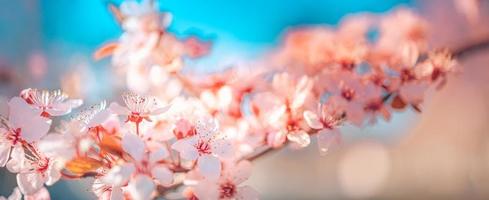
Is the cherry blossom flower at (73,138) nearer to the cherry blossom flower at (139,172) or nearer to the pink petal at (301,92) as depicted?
the cherry blossom flower at (139,172)

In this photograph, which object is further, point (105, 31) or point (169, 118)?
point (105, 31)

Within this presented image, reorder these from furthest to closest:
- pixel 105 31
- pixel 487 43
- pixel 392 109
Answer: pixel 105 31 → pixel 487 43 → pixel 392 109

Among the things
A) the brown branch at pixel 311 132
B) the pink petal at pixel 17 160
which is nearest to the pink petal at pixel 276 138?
the brown branch at pixel 311 132

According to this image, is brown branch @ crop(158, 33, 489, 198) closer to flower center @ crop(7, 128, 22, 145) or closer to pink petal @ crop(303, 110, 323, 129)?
pink petal @ crop(303, 110, 323, 129)

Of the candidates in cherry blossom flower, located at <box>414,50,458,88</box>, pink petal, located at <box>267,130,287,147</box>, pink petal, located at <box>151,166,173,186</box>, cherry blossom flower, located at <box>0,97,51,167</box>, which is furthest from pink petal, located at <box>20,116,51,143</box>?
cherry blossom flower, located at <box>414,50,458,88</box>

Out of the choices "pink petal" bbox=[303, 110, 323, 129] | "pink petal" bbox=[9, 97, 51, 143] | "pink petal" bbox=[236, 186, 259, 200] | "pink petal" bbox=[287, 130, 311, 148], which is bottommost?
"pink petal" bbox=[236, 186, 259, 200]

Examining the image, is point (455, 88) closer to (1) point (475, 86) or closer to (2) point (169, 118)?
(1) point (475, 86)

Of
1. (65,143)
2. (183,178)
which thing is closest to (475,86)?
(183,178)
